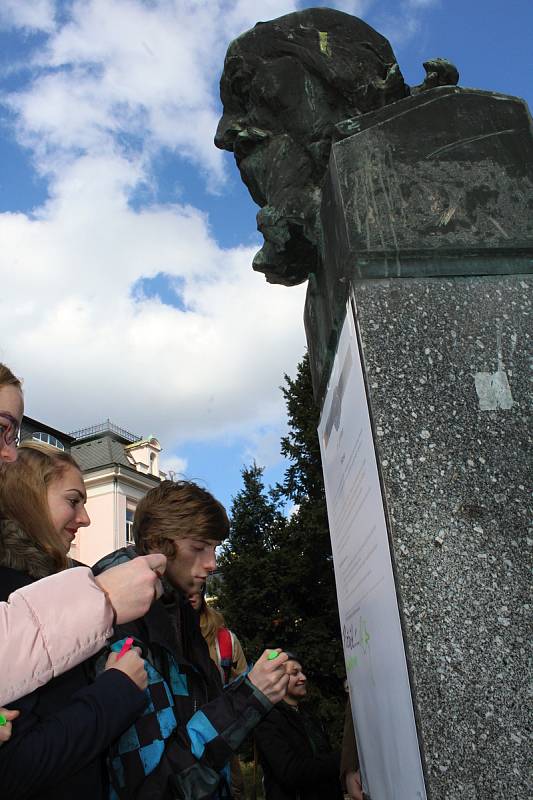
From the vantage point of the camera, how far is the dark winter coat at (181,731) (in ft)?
5.24

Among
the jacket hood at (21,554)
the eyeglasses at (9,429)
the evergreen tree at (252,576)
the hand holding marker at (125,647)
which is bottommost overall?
the hand holding marker at (125,647)

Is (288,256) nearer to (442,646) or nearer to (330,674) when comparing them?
(442,646)

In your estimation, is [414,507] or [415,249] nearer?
[414,507]

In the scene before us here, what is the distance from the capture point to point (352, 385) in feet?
5.90

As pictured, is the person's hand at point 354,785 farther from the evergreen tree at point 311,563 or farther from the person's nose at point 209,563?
the evergreen tree at point 311,563

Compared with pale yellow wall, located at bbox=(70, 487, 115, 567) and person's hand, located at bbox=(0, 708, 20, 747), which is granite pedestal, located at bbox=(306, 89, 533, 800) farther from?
pale yellow wall, located at bbox=(70, 487, 115, 567)

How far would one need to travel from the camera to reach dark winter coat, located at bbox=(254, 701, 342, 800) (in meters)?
2.73

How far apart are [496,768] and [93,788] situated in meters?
0.81

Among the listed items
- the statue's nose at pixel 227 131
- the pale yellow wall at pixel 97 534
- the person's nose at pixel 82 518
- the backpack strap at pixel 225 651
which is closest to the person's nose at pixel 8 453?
the person's nose at pixel 82 518

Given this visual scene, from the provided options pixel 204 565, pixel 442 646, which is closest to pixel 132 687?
pixel 442 646

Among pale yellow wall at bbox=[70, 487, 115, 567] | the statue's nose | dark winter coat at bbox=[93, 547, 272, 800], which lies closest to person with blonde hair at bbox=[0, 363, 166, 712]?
dark winter coat at bbox=[93, 547, 272, 800]

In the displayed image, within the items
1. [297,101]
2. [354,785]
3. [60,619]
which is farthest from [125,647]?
[297,101]

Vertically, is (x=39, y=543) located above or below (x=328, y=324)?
below

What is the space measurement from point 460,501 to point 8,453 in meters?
1.15
